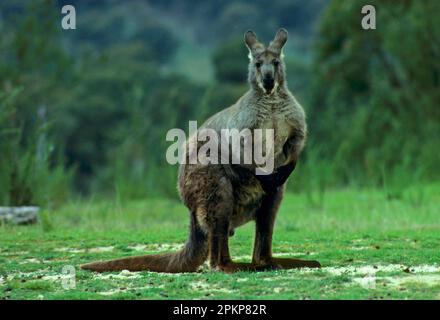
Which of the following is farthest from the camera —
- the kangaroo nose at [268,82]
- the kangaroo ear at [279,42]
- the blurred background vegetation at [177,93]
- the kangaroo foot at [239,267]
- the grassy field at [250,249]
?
the blurred background vegetation at [177,93]

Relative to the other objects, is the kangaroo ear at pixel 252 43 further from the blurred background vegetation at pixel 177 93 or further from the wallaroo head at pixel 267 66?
the blurred background vegetation at pixel 177 93

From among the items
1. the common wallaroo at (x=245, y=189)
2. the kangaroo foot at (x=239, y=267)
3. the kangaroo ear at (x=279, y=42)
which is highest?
the kangaroo ear at (x=279, y=42)

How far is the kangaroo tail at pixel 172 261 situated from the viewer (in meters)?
6.89

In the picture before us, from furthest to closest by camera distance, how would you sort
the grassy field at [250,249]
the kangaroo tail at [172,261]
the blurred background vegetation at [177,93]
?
1. the blurred background vegetation at [177,93]
2. the kangaroo tail at [172,261]
3. the grassy field at [250,249]

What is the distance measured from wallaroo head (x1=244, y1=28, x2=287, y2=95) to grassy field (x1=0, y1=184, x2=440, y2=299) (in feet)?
5.00

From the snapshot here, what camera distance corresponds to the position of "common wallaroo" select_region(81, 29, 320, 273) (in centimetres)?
682

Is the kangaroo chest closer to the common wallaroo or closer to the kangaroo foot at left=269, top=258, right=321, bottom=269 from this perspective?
the common wallaroo

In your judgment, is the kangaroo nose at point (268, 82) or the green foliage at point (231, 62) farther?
the green foliage at point (231, 62)

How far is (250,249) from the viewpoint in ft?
27.5

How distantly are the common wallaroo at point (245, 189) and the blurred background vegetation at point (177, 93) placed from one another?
3891 mm

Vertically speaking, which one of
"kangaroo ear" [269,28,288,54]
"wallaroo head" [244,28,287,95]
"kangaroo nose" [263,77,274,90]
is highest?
"kangaroo ear" [269,28,288,54]

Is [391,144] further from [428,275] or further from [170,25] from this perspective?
[170,25]

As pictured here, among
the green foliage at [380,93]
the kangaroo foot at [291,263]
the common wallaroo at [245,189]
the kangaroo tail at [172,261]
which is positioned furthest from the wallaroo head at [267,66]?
the green foliage at [380,93]

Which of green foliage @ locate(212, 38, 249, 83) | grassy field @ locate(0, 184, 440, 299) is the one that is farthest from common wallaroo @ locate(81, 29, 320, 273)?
green foliage @ locate(212, 38, 249, 83)
